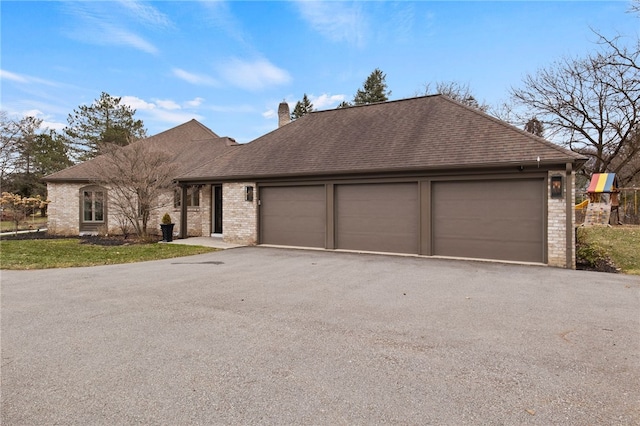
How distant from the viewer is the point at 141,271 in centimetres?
752

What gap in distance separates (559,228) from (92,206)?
60.4ft

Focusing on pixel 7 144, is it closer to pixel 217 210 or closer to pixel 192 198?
pixel 192 198

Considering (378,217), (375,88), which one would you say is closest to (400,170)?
(378,217)

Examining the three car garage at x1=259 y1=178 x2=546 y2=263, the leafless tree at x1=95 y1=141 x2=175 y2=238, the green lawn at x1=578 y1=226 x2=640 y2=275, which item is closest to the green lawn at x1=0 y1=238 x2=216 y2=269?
the leafless tree at x1=95 y1=141 x2=175 y2=238

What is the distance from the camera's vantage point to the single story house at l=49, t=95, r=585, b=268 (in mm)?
8227

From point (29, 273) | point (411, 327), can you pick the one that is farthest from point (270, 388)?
point (29, 273)

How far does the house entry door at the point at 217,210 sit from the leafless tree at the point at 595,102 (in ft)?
64.2

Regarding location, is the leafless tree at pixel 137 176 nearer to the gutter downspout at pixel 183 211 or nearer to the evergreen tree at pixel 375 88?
the gutter downspout at pixel 183 211

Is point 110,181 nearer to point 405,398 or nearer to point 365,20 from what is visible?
point 365,20

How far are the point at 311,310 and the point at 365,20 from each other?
40.5 ft

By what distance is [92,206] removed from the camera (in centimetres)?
1612

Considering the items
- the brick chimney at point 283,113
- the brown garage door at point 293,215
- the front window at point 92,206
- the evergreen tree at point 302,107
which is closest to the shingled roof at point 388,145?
the brown garage door at point 293,215

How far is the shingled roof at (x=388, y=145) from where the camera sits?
8617 millimetres

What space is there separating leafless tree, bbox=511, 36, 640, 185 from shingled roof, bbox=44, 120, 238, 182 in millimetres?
19020
